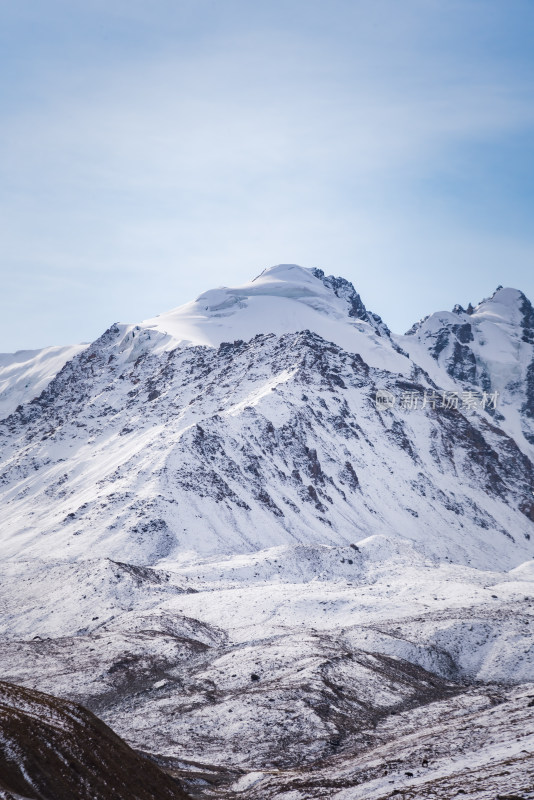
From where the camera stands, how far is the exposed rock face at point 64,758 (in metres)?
23.8

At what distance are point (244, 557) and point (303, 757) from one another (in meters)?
60.5

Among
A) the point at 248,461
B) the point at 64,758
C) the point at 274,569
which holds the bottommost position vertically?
the point at 274,569

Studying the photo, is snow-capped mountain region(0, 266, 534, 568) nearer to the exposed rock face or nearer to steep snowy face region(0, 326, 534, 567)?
steep snowy face region(0, 326, 534, 567)

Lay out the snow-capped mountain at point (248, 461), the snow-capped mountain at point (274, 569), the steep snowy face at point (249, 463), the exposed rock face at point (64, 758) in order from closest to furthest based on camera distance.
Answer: the exposed rock face at point (64, 758)
the snow-capped mountain at point (274, 569)
the steep snowy face at point (249, 463)
the snow-capped mountain at point (248, 461)

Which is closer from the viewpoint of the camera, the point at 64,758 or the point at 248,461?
the point at 64,758

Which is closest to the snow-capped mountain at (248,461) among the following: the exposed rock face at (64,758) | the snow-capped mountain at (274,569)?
the snow-capped mountain at (274,569)

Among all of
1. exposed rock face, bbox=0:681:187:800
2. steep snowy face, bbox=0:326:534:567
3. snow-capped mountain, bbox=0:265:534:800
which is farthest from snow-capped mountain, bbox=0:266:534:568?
exposed rock face, bbox=0:681:187:800

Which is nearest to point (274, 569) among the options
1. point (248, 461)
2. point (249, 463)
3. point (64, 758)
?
point (249, 463)

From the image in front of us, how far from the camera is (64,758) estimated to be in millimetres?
25656

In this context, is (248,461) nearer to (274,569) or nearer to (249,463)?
(249,463)

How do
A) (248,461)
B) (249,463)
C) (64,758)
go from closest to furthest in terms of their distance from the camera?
(64,758), (249,463), (248,461)

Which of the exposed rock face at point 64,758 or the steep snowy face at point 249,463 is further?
the steep snowy face at point 249,463

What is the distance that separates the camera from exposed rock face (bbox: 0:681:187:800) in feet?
78.1

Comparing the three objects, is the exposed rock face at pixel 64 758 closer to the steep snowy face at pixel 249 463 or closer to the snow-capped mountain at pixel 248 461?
the snow-capped mountain at pixel 248 461
